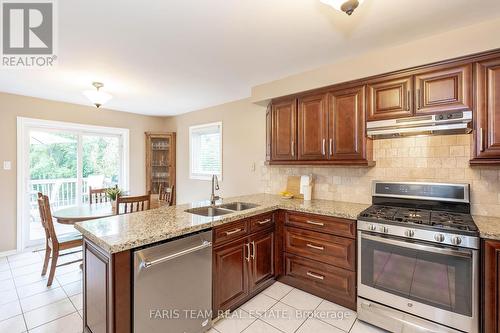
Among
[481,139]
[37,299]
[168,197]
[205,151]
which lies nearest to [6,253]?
[37,299]

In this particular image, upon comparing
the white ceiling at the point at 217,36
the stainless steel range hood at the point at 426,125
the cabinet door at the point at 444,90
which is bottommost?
the stainless steel range hood at the point at 426,125

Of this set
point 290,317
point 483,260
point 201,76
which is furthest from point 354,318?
point 201,76

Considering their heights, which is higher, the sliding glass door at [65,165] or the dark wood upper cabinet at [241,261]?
the sliding glass door at [65,165]

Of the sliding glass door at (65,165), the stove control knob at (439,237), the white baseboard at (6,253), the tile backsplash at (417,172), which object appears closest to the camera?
the stove control knob at (439,237)

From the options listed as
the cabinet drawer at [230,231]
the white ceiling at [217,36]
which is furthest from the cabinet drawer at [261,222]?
the white ceiling at [217,36]

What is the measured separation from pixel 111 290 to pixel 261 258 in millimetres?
1418

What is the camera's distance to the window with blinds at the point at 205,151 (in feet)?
14.4

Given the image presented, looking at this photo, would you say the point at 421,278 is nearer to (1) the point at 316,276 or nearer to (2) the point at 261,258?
(1) the point at 316,276

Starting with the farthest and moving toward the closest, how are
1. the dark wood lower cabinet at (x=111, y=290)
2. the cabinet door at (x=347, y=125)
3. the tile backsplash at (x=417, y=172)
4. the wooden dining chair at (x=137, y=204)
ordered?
the wooden dining chair at (x=137, y=204) → the cabinet door at (x=347, y=125) → the tile backsplash at (x=417, y=172) → the dark wood lower cabinet at (x=111, y=290)

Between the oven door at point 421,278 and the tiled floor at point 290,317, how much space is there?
A: 0.29 metres

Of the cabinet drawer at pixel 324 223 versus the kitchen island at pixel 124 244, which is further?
the cabinet drawer at pixel 324 223

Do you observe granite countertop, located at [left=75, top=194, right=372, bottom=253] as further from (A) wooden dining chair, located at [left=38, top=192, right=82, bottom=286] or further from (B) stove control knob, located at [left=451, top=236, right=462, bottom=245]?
(A) wooden dining chair, located at [left=38, top=192, right=82, bottom=286]

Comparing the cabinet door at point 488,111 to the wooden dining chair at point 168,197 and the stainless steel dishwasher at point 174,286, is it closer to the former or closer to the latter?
the stainless steel dishwasher at point 174,286

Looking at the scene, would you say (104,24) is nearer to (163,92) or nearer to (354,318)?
(163,92)
